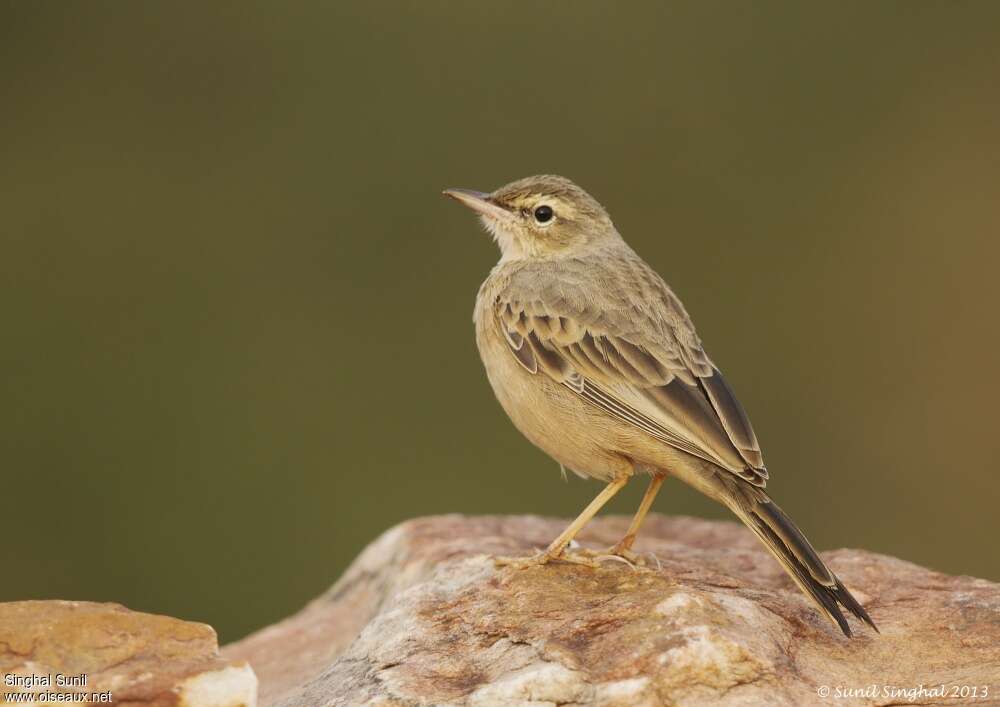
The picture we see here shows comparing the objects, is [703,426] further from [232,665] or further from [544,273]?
[232,665]

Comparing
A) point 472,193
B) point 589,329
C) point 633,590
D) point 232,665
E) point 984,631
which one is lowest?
point 984,631

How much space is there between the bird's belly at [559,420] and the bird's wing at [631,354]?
0.06 m

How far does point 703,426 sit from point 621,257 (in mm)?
1897

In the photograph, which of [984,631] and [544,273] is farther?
[544,273]

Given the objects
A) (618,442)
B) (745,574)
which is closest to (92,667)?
(618,442)

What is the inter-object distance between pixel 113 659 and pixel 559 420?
267 centimetres

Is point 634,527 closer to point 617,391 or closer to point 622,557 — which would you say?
point 622,557

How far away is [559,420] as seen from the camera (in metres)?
6.69

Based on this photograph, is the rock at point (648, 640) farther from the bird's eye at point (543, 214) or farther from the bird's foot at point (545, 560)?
the bird's eye at point (543, 214)

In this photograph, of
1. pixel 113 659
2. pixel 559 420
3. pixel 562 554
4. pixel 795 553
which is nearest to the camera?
pixel 113 659

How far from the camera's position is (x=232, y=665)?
191 inches

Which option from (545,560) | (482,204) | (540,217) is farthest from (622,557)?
(482,204)

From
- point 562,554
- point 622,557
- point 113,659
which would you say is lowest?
point 622,557

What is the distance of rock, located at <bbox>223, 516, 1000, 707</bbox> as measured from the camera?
501 centimetres
